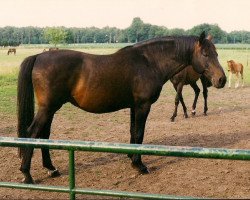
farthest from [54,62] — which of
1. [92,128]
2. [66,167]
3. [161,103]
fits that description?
[161,103]

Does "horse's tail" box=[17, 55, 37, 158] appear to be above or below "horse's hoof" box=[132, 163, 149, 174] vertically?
above

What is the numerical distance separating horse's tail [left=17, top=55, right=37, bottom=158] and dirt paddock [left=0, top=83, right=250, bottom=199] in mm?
931

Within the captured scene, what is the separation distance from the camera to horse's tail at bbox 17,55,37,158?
230 inches

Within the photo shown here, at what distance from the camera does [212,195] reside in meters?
5.34

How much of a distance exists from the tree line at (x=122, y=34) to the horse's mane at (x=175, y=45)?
9661 centimetres

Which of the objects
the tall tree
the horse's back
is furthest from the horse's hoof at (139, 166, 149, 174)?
the tall tree

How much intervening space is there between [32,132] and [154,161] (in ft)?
7.96

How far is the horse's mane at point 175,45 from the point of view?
6473mm

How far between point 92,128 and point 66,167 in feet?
10.9

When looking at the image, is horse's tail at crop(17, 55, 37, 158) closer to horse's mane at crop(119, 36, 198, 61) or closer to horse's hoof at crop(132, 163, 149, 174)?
horse's mane at crop(119, 36, 198, 61)

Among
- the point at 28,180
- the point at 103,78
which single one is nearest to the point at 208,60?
the point at 103,78

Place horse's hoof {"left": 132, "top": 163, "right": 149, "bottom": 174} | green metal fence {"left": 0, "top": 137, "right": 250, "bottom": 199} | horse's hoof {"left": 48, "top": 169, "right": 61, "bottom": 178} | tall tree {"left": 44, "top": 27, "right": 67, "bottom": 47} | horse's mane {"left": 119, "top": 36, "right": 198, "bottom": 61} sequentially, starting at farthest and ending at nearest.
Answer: tall tree {"left": 44, "top": 27, "right": 67, "bottom": 47} < horse's mane {"left": 119, "top": 36, "right": 198, "bottom": 61} < horse's hoof {"left": 132, "top": 163, "right": 149, "bottom": 174} < horse's hoof {"left": 48, "top": 169, "right": 61, "bottom": 178} < green metal fence {"left": 0, "top": 137, "right": 250, "bottom": 199}

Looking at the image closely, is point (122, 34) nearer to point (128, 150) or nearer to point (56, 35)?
point (56, 35)

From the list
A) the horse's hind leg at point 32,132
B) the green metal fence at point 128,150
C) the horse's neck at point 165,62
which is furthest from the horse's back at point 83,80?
the green metal fence at point 128,150
